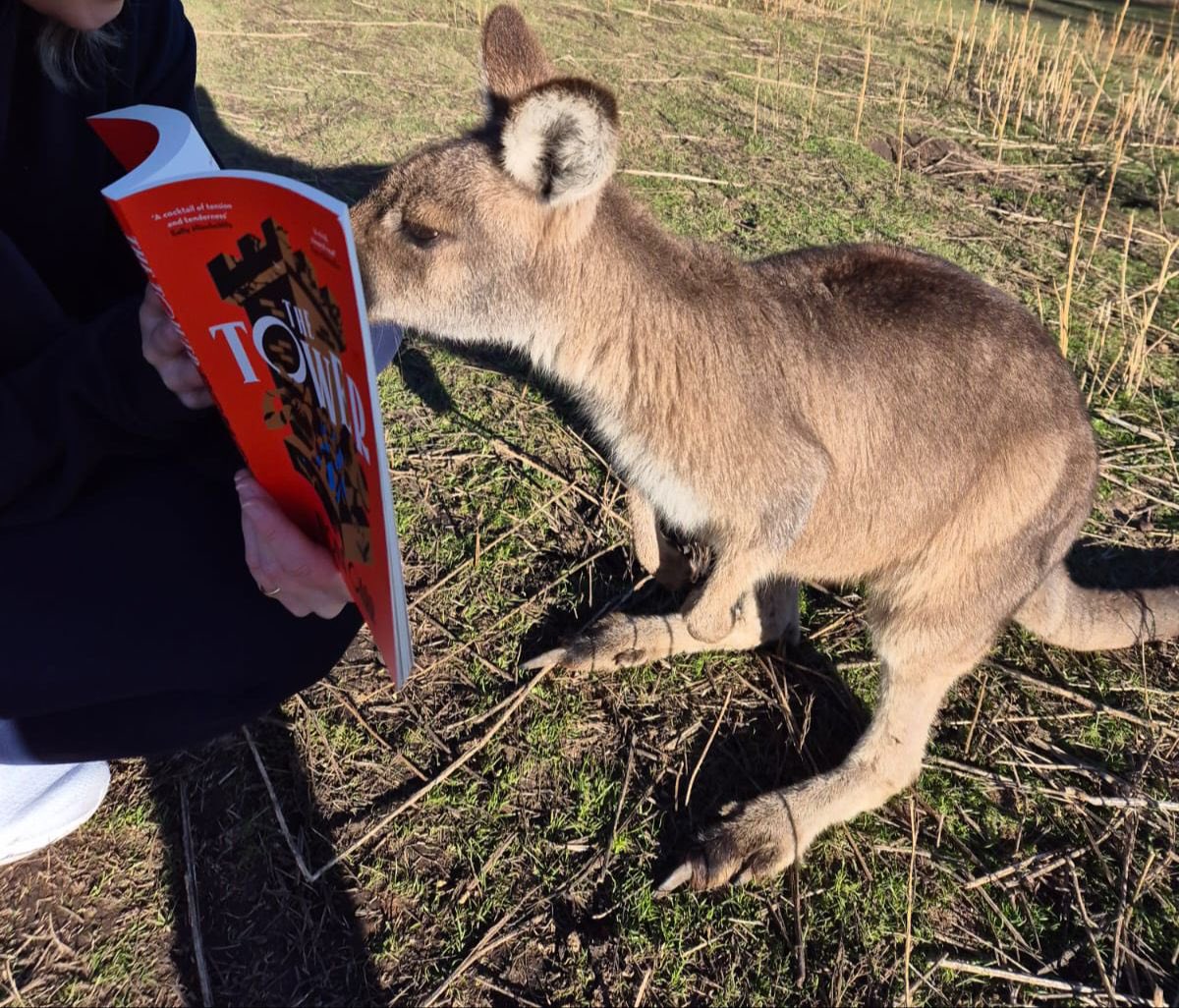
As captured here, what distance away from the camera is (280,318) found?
42.8 inches

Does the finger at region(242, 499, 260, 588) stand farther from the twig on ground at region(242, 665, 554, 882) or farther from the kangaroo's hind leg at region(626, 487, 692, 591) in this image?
the kangaroo's hind leg at region(626, 487, 692, 591)

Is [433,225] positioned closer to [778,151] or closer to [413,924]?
[413,924]

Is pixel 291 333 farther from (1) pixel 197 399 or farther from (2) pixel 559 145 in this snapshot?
(2) pixel 559 145

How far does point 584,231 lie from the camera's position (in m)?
1.99

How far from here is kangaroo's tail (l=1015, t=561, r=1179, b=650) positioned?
231cm

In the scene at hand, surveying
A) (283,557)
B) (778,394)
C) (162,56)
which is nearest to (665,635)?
(778,394)

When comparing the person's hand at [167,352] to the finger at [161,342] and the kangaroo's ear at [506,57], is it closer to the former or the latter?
the finger at [161,342]

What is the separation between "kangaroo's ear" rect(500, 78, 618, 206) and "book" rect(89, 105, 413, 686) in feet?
2.24

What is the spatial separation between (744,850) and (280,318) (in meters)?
1.55

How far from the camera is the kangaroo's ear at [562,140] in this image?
1611 millimetres

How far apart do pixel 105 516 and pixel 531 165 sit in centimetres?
114

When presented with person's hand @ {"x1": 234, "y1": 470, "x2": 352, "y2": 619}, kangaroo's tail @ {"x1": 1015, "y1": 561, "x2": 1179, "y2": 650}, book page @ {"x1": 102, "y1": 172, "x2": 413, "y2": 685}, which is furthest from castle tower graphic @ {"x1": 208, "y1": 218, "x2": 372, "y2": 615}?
kangaroo's tail @ {"x1": 1015, "y1": 561, "x2": 1179, "y2": 650}

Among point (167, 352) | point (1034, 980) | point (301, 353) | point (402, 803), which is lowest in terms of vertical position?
point (1034, 980)

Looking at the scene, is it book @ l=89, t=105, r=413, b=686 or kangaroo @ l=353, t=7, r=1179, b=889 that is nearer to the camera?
book @ l=89, t=105, r=413, b=686
